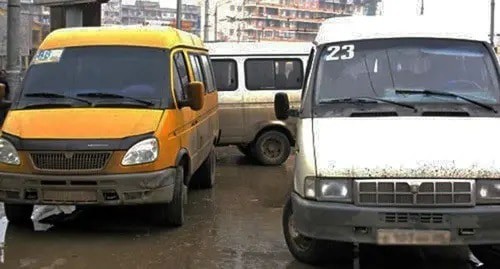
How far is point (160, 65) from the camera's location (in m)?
8.12

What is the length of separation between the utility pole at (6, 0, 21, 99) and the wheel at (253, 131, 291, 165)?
5010 millimetres

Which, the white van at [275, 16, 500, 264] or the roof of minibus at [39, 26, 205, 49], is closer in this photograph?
the white van at [275, 16, 500, 264]

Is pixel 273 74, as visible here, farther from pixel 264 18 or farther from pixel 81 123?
pixel 264 18

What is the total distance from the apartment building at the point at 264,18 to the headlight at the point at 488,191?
140ft

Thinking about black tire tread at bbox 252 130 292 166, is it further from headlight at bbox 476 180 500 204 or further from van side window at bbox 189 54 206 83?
headlight at bbox 476 180 500 204

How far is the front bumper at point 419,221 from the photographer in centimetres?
522

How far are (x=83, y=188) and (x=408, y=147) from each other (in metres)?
3.35

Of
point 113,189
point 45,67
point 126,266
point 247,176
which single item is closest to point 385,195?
point 126,266

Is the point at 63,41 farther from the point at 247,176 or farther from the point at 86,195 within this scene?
the point at 247,176

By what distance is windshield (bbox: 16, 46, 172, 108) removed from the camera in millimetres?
7770

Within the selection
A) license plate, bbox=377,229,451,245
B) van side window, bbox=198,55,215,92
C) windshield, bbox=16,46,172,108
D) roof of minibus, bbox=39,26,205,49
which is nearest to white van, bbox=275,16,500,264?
license plate, bbox=377,229,451,245

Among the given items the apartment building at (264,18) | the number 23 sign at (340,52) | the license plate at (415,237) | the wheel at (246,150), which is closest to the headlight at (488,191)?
the license plate at (415,237)

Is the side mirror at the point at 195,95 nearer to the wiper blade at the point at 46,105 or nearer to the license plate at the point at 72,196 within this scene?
the wiper blade at the point at 46,105

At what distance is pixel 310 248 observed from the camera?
6266mm
